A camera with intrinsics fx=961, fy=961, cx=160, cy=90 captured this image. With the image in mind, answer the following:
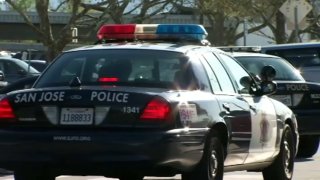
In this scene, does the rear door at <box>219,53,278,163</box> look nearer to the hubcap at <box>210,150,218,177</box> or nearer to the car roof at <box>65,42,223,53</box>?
the car roof at <box>65,42,223,53</box>

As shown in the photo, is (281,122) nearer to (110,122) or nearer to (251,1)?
(110,122)

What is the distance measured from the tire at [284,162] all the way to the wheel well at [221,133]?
1.69m

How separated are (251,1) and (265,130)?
34.0 metres

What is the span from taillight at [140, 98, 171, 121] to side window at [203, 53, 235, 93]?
130 centimetres

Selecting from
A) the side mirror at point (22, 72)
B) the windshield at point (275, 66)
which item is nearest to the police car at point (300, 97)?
the windshield at point (275, 66)

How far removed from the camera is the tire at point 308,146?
1480 cm

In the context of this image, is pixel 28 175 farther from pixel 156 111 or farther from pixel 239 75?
pixel 239 75

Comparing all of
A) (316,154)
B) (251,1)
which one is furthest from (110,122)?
(251,1)

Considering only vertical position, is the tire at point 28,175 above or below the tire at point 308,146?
above

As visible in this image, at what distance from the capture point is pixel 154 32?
9.91 metres

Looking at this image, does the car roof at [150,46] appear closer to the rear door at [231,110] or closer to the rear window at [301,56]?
the rear door at [231,110]

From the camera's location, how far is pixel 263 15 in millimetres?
46875

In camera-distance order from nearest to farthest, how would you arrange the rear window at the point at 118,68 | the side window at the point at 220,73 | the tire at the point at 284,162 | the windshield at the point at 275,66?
the rear window at the point at 118,68, the side window at the point at 220,73, the tire at the point at 284,162, the windshield at the point at 275,66

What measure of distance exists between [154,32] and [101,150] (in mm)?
2203
